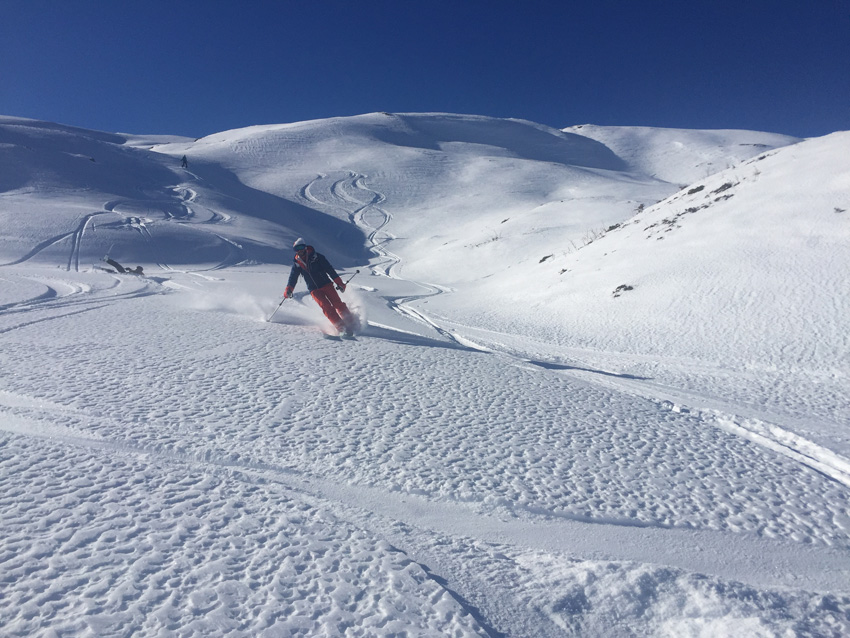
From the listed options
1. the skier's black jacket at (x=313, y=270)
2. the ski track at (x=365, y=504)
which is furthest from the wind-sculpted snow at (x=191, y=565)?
the skier's black jacket at (x=313, y=270)

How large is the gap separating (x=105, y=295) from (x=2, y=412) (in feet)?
29.6

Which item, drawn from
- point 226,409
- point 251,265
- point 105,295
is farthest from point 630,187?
point 226,409

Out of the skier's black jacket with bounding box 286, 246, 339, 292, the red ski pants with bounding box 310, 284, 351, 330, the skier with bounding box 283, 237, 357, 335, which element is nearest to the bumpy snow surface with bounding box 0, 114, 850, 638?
the red ski pants with bounding box 310, 284, 351, 330

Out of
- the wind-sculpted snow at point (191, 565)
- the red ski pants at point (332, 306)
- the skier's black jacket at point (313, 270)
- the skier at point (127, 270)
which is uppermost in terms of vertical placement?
the skier's black jacket at point (313, 270)

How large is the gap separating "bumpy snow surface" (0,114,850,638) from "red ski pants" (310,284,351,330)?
0.34 meters

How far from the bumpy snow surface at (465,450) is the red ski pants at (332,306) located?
337 mm

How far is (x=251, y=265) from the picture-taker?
2452cm

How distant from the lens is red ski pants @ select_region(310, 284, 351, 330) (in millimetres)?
8367

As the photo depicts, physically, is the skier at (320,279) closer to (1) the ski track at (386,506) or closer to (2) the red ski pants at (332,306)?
(2) the red ski pants at (332,306)

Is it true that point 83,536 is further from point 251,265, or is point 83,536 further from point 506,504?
point 251,265

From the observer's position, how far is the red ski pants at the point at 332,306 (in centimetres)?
837

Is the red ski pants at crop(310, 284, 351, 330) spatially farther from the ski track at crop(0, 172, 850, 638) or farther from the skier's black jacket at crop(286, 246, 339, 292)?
the ski track at crop(0, 172, 850, 638)

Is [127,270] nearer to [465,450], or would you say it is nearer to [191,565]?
[465,450]

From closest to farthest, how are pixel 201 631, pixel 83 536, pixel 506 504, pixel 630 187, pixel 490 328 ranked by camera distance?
pixel 201 631 < pixel 83 536 < pixel 506 504 < pixel 490 328 < pixel 630 187
